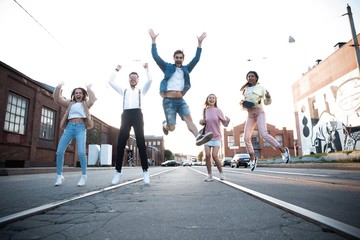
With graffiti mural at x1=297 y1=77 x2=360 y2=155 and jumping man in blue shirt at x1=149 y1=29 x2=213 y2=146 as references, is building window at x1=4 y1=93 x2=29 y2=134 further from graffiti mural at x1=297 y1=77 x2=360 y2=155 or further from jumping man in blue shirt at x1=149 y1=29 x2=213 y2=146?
graffiti mural at x1=297 y1=77 x2=360 y2=155

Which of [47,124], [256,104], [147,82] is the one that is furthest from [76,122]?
[47,124]

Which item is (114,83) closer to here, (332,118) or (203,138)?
(203,138)

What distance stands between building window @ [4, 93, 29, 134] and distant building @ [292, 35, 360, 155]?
99.2ft

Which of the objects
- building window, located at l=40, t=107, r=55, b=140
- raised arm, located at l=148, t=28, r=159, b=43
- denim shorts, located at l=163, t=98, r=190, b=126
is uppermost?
building window, located at l=40, t=107, r=55, b=140

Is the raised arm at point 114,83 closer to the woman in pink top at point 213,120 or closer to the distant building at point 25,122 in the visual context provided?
the woman in pink top at point 213,120

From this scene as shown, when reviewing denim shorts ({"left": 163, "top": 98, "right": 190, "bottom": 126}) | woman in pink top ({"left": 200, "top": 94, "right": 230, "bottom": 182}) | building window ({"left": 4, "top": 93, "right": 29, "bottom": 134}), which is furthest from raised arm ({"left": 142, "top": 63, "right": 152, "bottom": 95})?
building window ({"left": 4, "top": 93, "right": 29, "bottom": 134})

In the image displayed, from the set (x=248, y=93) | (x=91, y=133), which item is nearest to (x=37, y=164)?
(x=91, y=133)

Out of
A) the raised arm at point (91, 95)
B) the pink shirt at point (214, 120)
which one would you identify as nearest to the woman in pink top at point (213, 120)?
the pink shirt at point (214, 120)

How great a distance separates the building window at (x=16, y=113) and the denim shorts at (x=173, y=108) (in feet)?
55.6

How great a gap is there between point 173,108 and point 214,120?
1.76m

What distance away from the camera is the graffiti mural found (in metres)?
26.0

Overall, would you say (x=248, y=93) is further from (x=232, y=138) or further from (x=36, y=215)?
(x=232, y=138)

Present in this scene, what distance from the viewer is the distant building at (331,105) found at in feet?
86.1

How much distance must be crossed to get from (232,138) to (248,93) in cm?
6437
